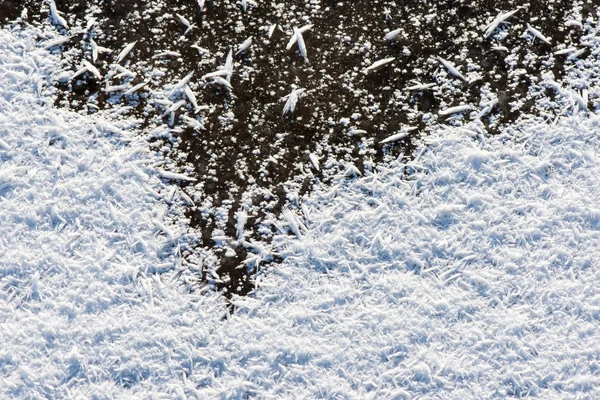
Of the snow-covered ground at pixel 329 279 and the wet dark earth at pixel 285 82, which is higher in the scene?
the wet dark earth at pixel 285 82

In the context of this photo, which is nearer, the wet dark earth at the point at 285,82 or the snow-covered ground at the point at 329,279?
the snow-covered ground at the point at 329,279

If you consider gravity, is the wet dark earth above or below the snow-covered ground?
above

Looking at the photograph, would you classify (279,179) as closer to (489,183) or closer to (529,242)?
(489,183)

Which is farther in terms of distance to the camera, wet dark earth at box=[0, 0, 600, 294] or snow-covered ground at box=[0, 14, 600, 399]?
wet dark earth at box=[0, 0, 600, 294]

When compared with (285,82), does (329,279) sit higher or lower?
lower

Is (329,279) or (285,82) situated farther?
(285,82)
